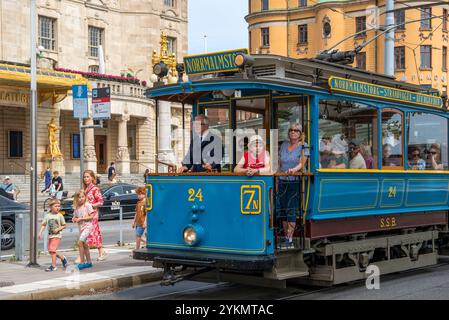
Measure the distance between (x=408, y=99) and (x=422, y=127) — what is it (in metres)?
0.76

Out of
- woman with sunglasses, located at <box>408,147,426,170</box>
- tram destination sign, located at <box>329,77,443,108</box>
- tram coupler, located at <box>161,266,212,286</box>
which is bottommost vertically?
tram coupler, located at <box>161,266,212,286</box>

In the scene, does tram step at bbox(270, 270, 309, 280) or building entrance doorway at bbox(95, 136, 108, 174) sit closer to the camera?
tram step at bbox(270, 270, 309, 280)

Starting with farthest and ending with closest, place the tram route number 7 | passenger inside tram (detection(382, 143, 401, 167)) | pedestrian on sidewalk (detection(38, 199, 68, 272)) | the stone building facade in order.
→ the stone building facade, pedestrian on sidewalk (detection(38, 199, 68, 272)), passenger inside tram (detection(382, 143, 401, 167)), the tram route number 7

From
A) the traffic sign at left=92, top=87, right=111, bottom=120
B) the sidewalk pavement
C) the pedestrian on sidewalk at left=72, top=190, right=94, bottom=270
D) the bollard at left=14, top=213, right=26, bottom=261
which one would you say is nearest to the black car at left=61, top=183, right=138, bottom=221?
the traffic sign at left=92, top=87, right=111, bottom=120

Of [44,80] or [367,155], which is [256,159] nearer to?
[367,155]

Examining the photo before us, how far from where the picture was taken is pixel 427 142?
1311 cm

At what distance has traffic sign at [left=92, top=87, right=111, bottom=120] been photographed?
53.7ft

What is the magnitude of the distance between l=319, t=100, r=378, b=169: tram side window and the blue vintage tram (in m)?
0.02

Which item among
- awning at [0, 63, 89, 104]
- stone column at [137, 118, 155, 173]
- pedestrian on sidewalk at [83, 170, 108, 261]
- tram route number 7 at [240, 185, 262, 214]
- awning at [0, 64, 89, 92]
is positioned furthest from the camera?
stone column at [137, 118, 155, 173]

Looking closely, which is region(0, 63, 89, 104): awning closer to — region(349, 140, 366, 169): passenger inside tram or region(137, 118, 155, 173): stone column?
region(137, 118, 155, 173): stone column

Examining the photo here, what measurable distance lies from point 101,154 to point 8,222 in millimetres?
38103

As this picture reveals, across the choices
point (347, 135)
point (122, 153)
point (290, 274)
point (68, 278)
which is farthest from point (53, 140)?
point (290, 274)

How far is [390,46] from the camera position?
67.4ft
